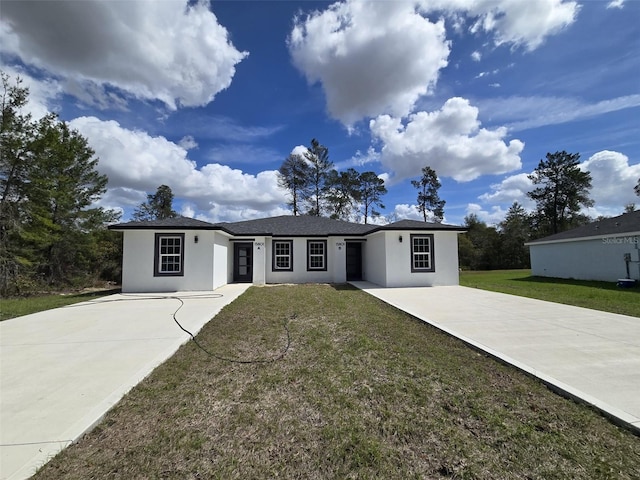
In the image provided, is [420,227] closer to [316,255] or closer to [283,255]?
[316,255]

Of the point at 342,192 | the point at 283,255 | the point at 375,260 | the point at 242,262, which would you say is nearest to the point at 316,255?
the point at 283,255

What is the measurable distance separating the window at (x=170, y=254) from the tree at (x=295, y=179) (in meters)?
18.1

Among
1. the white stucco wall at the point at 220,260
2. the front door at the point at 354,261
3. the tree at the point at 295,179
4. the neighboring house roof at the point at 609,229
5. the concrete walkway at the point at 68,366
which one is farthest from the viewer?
the tree at the point at 295,179

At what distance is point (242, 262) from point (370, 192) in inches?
777

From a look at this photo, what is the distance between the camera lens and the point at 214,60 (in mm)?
10109

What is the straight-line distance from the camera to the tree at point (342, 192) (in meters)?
30.5

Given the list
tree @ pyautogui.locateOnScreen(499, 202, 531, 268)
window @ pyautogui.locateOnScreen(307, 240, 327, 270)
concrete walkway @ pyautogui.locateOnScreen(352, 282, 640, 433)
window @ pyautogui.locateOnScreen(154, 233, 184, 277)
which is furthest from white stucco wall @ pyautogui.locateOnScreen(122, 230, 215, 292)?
tree @ pyautogui.locateOnScreen(499, 202, 531, 268)

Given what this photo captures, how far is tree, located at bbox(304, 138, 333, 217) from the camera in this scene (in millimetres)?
30078

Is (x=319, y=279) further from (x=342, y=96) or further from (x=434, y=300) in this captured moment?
(x=342, y=96)

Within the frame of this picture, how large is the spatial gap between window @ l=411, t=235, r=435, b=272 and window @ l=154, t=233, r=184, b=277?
10533 millimetres

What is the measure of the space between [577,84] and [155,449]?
1487 centimetres

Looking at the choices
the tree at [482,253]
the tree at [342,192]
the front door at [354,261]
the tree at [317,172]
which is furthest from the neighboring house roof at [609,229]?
the tree at [317,172]

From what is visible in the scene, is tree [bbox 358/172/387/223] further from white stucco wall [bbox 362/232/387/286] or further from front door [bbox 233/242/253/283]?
front door [bbox 233/242/253/283]

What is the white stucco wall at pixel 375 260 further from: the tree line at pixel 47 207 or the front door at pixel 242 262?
the tree line at pixel 47 207
